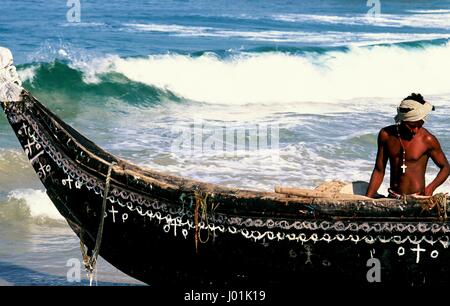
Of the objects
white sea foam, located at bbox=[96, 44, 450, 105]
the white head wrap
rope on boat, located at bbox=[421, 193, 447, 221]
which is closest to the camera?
rope on boat, located at bbox=[421, 193, 447, 221]

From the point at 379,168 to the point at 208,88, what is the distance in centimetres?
1107

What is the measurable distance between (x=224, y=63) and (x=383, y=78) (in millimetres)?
3018

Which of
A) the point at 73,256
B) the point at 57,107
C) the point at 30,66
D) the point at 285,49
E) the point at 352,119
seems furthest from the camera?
the point at 285,49

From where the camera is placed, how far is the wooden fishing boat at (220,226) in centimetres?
519

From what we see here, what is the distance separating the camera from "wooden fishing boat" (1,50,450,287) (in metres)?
5.19

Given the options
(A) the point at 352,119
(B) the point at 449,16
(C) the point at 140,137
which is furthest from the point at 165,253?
(B) the point at 449,16

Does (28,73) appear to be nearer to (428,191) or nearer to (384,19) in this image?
(428,191)

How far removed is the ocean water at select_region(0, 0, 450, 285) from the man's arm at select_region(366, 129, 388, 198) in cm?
188

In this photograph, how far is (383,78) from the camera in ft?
60.2

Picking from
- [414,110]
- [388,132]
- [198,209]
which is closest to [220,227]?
[198,209]

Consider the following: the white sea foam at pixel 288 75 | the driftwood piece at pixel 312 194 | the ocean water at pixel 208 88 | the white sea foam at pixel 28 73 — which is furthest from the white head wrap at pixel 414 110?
the white sea foam at pixel 28 73

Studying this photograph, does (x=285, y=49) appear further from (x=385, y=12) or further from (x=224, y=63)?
(x=385, y=12)

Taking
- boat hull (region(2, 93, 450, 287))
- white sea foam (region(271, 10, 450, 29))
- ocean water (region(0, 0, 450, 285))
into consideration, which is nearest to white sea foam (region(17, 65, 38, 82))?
ocean water (region(0, 0, 450, 285))

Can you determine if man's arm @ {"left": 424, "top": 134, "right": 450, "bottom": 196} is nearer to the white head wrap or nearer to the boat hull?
the white head wrap
